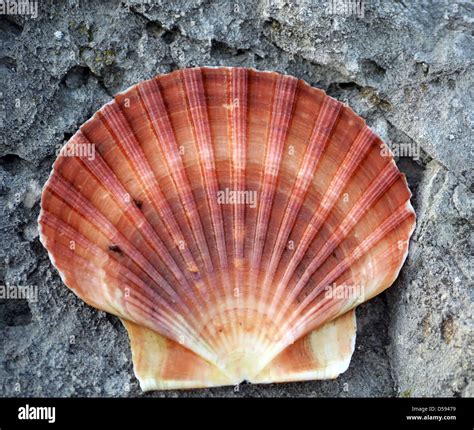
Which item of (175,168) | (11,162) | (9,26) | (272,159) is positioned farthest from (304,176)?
(9,26)

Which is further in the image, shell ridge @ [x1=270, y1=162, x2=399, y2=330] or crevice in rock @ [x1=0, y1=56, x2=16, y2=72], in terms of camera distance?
crevice in rock @ [x1=0, y1=56, x2=16, y2=72]

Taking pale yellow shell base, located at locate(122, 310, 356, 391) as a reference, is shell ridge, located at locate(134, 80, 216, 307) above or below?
above

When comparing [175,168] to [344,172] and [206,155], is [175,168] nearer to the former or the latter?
[206,155]

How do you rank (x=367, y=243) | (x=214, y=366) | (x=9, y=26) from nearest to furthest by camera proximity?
(x=214, y=366) → (x=367, y=243) → (x=9, y=26)

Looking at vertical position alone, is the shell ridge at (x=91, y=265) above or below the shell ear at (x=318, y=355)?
above

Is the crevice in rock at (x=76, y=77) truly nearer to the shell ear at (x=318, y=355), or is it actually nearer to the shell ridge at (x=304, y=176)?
the shell ridge at (x=304, y=176)

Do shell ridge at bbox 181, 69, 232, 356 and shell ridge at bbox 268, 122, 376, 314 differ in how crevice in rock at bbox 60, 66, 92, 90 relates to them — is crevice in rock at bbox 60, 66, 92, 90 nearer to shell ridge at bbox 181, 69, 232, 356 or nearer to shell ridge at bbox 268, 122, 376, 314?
shell ridge at bbox 181, 69, 232, 356

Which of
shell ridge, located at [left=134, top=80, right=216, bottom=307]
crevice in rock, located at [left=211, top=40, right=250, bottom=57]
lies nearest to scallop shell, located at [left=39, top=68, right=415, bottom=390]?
shell ridge, located at [left=134, top=80, right=216, bottom=307]

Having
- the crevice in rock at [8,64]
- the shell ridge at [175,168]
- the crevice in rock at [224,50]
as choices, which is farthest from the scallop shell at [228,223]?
the crevice in rock at [8,64]
